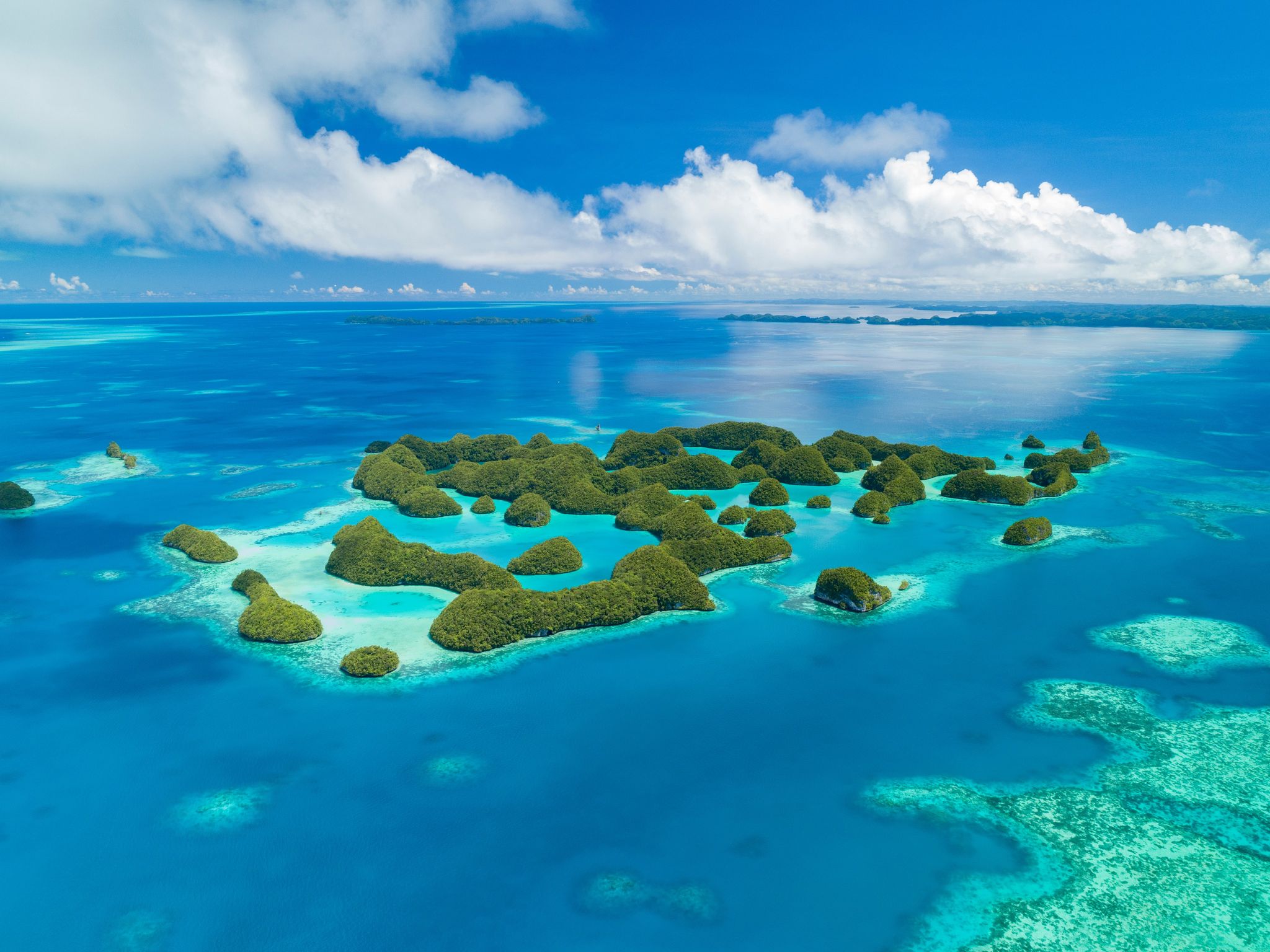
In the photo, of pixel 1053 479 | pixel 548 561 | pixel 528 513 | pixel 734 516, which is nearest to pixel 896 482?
pixel 734 516

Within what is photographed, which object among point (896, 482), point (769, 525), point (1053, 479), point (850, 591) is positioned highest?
point (896, 482)

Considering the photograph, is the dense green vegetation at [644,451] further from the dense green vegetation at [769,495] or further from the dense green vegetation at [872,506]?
the dense green vegetation at [872,506]

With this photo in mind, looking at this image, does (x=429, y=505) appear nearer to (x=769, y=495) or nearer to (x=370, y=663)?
(x=370, y=663)

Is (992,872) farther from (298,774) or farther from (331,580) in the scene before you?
(331,580)

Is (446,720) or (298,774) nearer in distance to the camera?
(298,774)

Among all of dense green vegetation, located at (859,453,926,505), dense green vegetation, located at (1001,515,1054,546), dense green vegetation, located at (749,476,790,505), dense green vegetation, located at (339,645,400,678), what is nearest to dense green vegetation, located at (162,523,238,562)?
dense green vegetation, located at (339,645,400,678)

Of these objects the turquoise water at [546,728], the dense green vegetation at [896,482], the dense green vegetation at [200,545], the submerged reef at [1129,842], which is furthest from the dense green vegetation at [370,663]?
the dense green vegetation at [896,482]

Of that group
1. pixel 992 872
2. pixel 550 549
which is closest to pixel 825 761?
pixel 992 872
